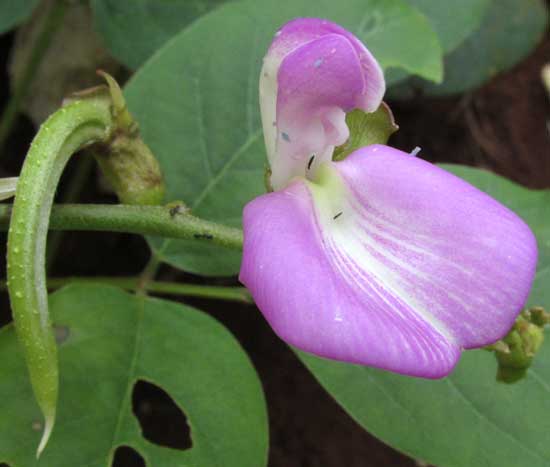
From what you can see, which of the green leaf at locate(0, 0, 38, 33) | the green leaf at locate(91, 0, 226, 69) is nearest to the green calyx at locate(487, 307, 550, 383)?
the green leaf at locate(91, 0, 226, 69)

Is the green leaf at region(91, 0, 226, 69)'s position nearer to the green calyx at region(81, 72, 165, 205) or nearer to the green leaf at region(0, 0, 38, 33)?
the green leaf at region(0, 0, 38, 33)

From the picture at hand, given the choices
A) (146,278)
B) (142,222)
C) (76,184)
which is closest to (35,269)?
(142,222)

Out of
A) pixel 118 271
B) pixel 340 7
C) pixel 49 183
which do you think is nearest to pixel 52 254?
pixel 118 271

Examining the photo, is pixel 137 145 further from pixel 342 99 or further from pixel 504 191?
pixel 504 191

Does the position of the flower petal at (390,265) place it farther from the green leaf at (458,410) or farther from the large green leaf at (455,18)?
the large green leaf at (455,18)

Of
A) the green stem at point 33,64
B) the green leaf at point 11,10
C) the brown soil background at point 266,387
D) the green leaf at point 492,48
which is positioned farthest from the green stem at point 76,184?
the green leaf at point 492,48

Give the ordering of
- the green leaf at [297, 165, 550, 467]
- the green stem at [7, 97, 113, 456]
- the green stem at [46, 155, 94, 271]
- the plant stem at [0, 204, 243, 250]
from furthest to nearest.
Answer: the green stem at [46, 155, 94, 271]
the green leaf at [297, 165, 550, 467]
the plant stem at [0, 204, 243, 250]
the green stem at [7, 97, 113, 456]
